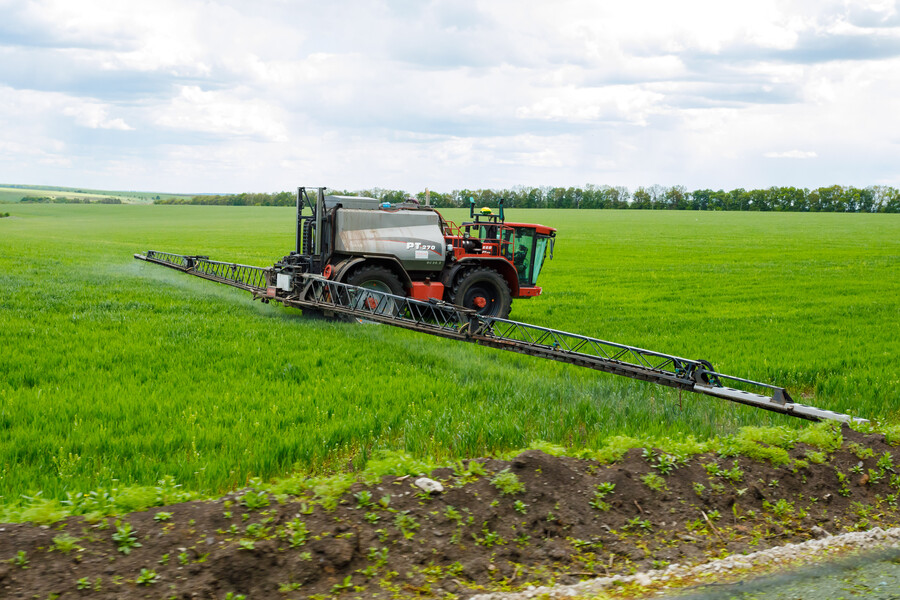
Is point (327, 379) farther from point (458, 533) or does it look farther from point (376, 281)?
point (376, 281)

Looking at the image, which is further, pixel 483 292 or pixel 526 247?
pixel 526 247

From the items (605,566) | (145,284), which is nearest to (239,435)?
(605,566)

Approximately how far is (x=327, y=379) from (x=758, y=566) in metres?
5.83

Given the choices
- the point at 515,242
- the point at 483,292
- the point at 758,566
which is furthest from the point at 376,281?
the point at 758,566

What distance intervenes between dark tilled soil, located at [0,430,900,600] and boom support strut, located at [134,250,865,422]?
1372mm

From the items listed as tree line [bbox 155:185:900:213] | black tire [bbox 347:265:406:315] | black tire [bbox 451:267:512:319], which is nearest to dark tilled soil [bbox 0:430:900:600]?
black tire [bbox 347:265:406:315]

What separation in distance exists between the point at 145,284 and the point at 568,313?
39.9ft

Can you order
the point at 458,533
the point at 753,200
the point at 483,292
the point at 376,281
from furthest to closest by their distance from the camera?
the point at 753,200
the point at 483,292
the point at 376,281
the point at 458,533

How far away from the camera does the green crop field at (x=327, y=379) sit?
22.0ft

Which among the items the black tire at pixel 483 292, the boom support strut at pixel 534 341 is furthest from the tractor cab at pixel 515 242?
the boom support strut at pixel 534 341

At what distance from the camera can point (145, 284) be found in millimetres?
20984

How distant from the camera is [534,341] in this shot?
36.9 feet

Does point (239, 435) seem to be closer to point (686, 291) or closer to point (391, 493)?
point (391, 493)

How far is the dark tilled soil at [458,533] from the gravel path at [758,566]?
11 centimetres
